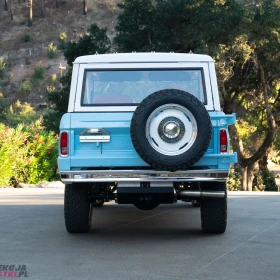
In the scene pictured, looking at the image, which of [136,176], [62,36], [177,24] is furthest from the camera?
[62,36]

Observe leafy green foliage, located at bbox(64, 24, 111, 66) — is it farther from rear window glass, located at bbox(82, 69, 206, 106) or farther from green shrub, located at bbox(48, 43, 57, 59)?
green shrub, located at bbox(48, 43, 57, 59)

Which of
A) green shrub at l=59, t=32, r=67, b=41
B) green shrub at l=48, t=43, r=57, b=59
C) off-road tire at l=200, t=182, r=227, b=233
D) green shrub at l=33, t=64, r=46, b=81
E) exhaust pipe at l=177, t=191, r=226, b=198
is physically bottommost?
off-road tire at l=200, t=182, r=227, b=233

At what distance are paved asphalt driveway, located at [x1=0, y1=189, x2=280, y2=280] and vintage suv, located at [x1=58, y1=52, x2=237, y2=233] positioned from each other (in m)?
0.51

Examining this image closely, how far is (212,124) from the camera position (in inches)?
355

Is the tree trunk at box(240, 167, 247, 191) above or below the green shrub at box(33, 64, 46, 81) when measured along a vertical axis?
below

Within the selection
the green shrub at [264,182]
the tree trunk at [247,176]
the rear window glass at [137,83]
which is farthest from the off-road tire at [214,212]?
the green shrub at [264,182]

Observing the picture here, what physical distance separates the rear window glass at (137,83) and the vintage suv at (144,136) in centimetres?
1

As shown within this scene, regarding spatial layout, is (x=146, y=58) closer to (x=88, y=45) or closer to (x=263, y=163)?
(x=263, y=163)

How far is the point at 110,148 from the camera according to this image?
898 cm

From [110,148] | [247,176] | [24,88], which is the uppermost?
[24,88]

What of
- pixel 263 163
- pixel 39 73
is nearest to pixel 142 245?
pixel 263 163

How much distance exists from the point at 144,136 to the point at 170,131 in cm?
31

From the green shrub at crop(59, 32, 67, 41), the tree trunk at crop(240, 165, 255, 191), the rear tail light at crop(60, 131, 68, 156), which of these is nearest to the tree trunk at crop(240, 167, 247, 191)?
the tree trunk at crop(240, 165, 255, 191)

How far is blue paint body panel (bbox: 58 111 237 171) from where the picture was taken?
8898mm
